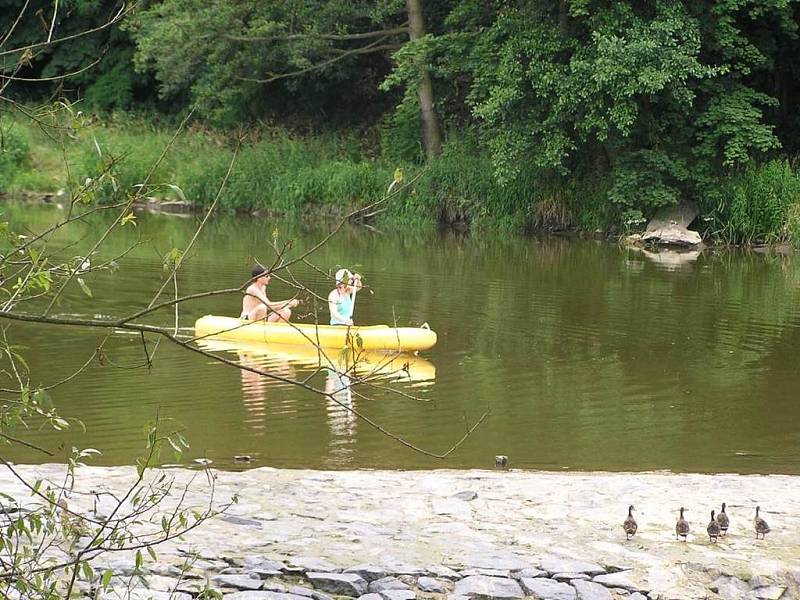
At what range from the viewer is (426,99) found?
31266 millimetres

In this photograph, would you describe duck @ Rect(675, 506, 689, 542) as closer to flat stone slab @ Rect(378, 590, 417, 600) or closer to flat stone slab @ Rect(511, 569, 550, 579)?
flat stone slab @ Rect(511, 569, 550, 579)

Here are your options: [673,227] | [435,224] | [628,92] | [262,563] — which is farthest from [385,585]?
[435,224]

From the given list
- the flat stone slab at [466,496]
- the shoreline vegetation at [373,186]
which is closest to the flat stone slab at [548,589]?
the flat stone slab at [466,496]

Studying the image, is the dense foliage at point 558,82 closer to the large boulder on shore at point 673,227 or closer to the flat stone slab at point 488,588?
the large boulder on shore at point 673,227

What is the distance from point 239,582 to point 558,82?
2022 centimetres

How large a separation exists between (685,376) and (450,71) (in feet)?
56.7

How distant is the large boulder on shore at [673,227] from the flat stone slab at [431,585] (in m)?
20.9

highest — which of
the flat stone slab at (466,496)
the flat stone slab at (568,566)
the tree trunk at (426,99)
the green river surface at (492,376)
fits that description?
the tree trunk at (426,99)

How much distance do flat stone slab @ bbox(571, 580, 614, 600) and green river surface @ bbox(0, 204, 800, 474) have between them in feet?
3.96

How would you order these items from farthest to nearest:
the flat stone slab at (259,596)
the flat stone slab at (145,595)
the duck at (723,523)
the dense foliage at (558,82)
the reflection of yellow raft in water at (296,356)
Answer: the dense foliage at (558,82) < the reflection of yellow raft in water at (296,356) < the duck at (723,523) < the flat stone slab at (259,596) < the flat stone slab at (145,595)

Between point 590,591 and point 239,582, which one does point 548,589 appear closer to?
point 590,591

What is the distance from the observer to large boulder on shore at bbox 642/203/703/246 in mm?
25641

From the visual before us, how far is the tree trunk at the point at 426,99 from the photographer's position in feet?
102

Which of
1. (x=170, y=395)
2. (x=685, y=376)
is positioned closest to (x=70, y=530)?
(x=170, y=395)
